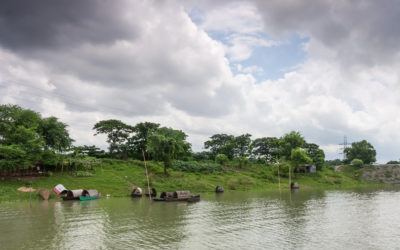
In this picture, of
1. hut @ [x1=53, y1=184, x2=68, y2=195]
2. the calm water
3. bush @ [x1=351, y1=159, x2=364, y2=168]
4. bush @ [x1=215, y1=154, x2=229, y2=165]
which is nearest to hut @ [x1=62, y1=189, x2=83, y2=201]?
hut @ [x1=53, y1=184, x2=68, y2=195]

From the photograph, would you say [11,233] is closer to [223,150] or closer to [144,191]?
[144,191]

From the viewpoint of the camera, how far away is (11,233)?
86.8 ft

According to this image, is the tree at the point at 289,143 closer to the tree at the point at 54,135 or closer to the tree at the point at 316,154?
the tree at the point at 316,154

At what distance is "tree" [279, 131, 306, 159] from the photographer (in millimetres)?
108312

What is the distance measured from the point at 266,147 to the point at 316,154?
66.6ft

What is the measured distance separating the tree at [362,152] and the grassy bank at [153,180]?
1271 inches

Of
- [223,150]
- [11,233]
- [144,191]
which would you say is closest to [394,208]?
[144,191]

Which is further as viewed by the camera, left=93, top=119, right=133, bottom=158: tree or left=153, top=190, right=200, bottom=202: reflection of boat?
left=93, top=119, right=133, bottom=158: tree

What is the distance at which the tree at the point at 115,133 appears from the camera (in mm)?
99938

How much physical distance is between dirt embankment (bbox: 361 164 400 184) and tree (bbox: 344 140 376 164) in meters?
15.2

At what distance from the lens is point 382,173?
111562mm

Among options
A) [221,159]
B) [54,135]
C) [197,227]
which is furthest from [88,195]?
[221,159]

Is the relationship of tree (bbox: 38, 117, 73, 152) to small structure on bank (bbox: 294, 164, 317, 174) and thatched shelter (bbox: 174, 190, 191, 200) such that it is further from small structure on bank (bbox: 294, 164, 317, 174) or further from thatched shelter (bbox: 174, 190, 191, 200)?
small structure on bank (bbox: 294, 164, 317, 174)

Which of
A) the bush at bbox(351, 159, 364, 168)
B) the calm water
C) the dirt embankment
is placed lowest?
the calm water
